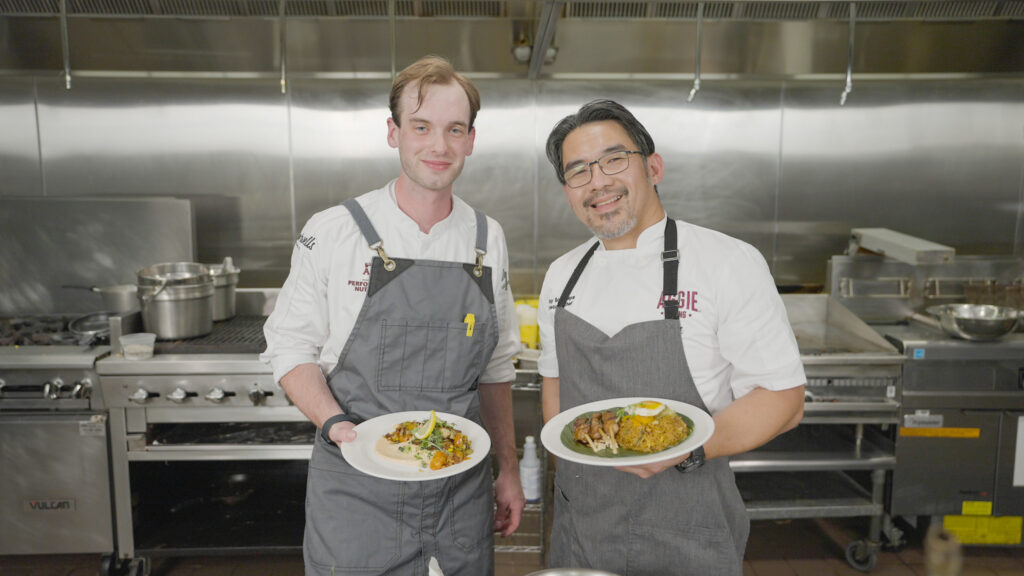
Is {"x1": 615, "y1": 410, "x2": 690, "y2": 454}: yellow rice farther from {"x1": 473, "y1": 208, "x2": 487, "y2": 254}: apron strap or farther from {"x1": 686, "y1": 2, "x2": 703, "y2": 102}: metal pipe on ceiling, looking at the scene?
{"x1": 686, "y1": 2, "x2": 703, "y2": 102}: metal pipe on ceiling

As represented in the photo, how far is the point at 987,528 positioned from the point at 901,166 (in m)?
2.19

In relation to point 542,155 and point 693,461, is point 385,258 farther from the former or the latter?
point 542,155

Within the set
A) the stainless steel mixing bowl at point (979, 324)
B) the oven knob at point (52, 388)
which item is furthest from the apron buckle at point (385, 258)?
the stainless steel mixing bowl at point (979, 324)

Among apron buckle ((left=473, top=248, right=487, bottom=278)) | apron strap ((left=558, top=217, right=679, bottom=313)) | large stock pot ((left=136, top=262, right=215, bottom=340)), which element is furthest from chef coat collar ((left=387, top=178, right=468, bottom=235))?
large stock pot ((left=136, top=262, right=215, bottom=340))

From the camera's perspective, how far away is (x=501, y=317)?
6.95 ft

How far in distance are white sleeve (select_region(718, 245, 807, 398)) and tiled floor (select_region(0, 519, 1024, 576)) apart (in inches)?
79.4

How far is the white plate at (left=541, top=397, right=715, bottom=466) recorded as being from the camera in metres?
1.43

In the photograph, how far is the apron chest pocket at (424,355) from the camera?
1.91 m

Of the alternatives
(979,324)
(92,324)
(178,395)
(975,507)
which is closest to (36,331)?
(92,324)

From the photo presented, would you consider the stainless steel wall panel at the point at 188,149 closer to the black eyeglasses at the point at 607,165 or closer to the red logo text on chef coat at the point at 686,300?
the black eyeglasses at the point at 607,165

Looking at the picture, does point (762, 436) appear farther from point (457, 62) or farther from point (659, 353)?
point (457, 62)

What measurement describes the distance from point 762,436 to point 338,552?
44.6 inches

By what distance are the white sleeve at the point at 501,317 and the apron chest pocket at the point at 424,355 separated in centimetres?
17

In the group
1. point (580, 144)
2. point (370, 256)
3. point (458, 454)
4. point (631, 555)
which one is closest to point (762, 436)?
point (631, 555)
